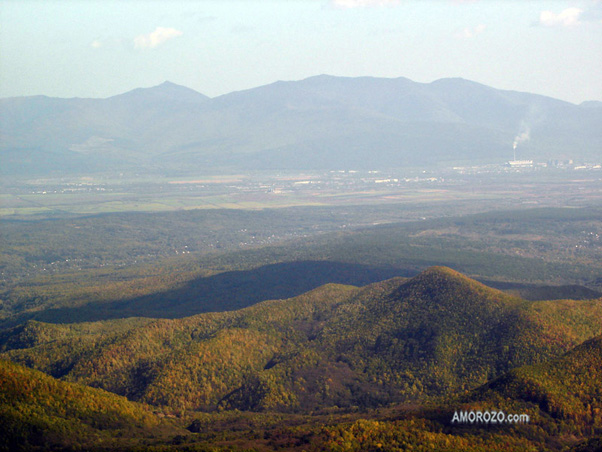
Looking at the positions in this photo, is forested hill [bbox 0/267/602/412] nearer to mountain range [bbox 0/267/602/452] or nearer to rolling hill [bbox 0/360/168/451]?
mountain range [bbox 0/267/602/452]

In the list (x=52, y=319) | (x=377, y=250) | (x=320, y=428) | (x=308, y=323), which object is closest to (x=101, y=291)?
(x=52, y=319)

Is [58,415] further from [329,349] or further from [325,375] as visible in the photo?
[329,349]

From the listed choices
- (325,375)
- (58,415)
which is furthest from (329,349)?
(58,415)

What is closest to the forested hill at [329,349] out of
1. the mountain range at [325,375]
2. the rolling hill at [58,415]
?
the mountain range at [325,375]

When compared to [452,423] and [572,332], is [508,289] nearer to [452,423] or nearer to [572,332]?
[572,332]

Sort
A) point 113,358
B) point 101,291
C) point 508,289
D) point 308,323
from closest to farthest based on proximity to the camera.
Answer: point 113,358 < point 308,323 < point 508,289 < point 101,291

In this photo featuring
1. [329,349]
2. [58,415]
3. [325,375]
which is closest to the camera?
[58,415]

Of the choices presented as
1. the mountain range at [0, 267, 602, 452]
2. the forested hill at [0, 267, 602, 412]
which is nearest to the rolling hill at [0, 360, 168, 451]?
the mountain range at [0, 267, 602, 452]

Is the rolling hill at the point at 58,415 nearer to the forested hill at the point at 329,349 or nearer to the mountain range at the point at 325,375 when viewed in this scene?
the mountain range at the point at 325,375
